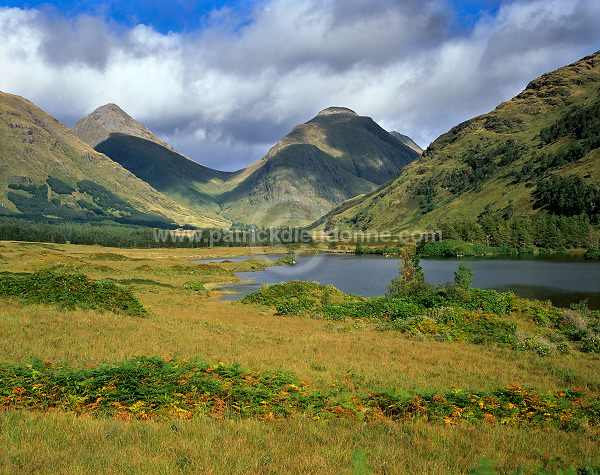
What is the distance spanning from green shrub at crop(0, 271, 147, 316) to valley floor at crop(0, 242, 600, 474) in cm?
123

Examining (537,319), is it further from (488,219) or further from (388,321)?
(488,219)

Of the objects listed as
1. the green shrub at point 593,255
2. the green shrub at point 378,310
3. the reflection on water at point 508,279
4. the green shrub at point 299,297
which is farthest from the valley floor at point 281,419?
the green shrub at point 593,255

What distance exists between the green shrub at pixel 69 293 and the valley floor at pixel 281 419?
123cm

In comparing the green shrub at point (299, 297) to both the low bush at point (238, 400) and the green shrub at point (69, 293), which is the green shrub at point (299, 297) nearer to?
the green shrub at point (69, 293)

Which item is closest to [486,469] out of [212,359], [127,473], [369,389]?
[127,473]

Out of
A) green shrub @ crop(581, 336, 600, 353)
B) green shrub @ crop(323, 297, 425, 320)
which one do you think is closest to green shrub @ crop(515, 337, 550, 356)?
green shrub @ crop(581, 336, 600, 353)

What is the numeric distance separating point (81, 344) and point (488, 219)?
180918mm

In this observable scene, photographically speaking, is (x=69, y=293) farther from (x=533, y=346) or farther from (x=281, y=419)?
(x=533, y=346)

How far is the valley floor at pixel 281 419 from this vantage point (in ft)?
A: 27.1

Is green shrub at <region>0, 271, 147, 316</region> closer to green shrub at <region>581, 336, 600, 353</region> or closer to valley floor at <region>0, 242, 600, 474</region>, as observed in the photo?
valley floor at <region>0, 242, 600, 474</region>

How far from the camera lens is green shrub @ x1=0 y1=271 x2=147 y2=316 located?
3378 centimetres

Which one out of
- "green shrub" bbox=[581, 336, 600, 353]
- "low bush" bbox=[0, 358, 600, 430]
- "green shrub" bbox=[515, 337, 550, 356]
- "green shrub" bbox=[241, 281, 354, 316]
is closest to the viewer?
"low bush" bbox=[0, 358, 600, 430]

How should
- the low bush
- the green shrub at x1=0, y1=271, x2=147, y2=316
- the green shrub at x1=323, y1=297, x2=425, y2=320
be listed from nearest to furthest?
the low bush
the green shrub at x1=0, y1=271, x2=147, y2=316
the green shrub at x1=323, y1=297, x2=425, y2=320

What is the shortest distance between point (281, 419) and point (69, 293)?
1141 inches
